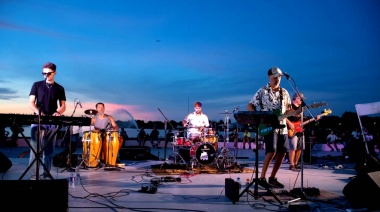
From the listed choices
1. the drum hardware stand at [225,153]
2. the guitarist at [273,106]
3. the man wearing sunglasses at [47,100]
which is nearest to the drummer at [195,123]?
the drum hardware stand at [225,153]

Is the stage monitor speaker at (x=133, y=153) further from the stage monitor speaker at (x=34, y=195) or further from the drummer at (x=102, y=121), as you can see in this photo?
the stage monitor speaker at (x=34, y=195)

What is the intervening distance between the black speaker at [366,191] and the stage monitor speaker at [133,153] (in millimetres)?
9396

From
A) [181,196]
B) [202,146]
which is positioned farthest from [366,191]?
[202,146]

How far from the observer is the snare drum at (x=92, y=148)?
1001cm

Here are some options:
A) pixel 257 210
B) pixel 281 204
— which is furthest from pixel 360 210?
pixel 257 210

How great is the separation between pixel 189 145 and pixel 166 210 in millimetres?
5484

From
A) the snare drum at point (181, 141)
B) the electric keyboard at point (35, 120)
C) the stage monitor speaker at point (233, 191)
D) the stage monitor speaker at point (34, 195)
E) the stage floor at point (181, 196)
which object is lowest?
the stage floor at point (181, 196)

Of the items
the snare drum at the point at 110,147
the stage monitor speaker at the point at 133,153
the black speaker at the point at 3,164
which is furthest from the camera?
the stage monitor speaker at the point at 133,153

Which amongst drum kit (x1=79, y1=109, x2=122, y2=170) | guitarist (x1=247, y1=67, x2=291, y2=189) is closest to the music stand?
guitarist (x1=247, y1=67, x2=291, y2=189)

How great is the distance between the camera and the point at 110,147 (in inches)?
403

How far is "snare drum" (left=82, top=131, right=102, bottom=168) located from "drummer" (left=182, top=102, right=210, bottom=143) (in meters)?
2.59

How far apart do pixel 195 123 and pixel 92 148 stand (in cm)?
314

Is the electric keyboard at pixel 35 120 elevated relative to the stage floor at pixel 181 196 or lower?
elevated

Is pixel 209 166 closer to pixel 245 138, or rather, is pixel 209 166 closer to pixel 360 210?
pixel 360 210
